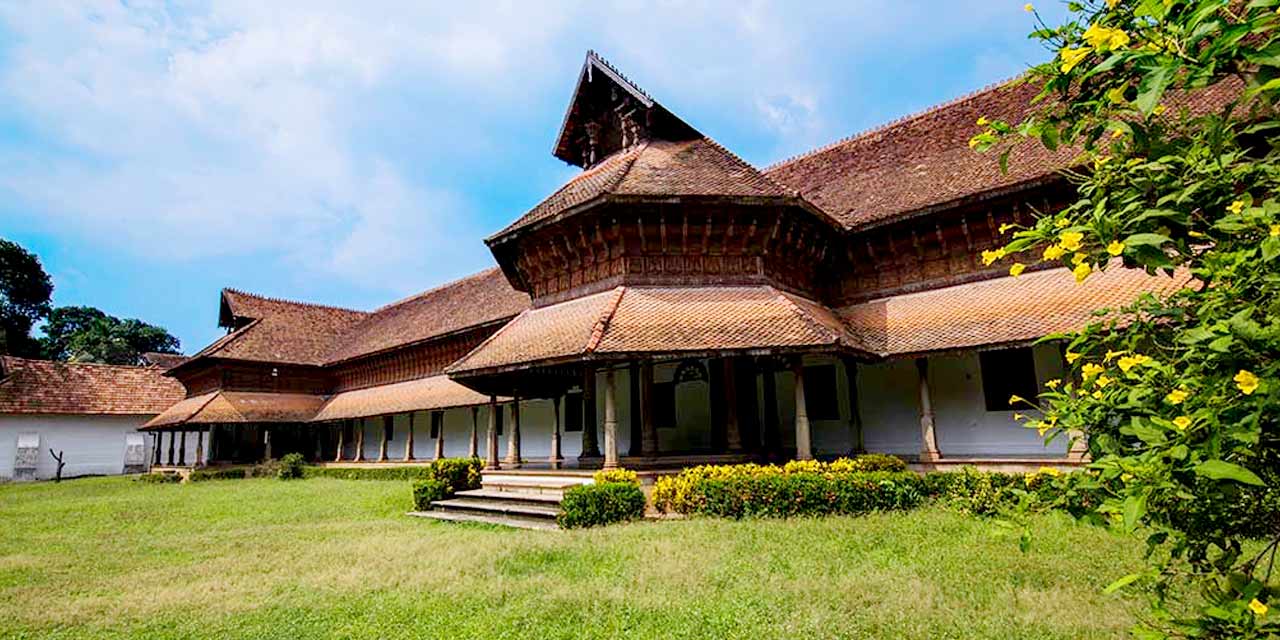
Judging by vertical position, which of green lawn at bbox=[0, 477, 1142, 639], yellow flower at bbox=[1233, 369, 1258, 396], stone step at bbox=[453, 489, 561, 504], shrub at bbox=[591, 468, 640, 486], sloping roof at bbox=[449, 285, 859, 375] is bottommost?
green lawn at bbox=[0, 477, 1142, 639]

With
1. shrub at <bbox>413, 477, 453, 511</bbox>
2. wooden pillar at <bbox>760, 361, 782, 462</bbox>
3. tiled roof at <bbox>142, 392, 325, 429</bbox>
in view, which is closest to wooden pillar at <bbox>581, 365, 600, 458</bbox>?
shrub at <bbox>413, 477, 453, 511</bbox>

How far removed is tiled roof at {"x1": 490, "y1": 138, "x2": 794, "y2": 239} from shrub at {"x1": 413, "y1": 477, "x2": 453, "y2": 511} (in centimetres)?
565

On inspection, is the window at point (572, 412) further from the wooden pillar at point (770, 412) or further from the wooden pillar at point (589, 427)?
the wooden pillar at point (770, 412)

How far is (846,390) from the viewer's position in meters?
16.3

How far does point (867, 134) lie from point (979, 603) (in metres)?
16.6

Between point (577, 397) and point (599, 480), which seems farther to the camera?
point (577, 397)

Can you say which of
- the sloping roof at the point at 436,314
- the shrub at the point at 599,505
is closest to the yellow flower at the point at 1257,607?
the shrub at the point at 599,505

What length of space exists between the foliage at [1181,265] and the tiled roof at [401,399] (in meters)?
19.7

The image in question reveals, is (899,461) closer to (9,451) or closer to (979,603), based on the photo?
(979,603)

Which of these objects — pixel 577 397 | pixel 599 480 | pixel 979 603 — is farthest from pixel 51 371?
pixel 979 603

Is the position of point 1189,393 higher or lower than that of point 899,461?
higher

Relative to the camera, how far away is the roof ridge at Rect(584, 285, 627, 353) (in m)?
11.8

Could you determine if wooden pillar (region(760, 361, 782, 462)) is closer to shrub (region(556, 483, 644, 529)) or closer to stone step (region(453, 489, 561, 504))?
shrub (region(556, 483, 644, 529))

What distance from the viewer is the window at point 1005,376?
46.3 ft
